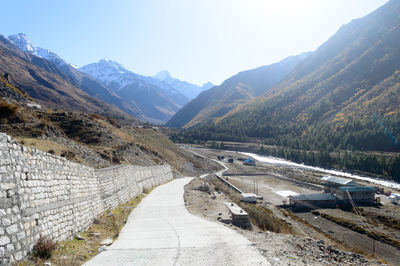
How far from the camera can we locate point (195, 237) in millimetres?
10055

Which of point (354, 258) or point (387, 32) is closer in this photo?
point (354, 258)

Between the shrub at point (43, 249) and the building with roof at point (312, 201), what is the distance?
3802cm

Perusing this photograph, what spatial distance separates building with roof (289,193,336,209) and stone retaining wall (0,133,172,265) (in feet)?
110

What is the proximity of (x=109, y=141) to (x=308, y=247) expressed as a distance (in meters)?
30.6

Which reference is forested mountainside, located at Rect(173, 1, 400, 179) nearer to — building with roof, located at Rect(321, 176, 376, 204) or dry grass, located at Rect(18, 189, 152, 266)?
building with roof, located at Rect(321, 176, 376, 204)

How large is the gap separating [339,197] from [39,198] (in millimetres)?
45534

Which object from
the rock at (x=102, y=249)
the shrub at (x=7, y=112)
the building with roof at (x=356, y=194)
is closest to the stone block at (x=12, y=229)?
the rock at (x=102, y=249)

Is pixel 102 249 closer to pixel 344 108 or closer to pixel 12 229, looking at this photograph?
pixel 12 229

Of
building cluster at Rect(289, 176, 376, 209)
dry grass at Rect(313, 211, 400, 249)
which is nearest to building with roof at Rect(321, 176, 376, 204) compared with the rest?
building cluster at Rect(289, 176, 376, 209)

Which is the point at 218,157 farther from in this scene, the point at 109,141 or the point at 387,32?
the point at 387,32

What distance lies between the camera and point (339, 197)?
41.9m

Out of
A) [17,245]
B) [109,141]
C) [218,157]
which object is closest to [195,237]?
[17,245]

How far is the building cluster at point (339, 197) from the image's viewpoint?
39406mm

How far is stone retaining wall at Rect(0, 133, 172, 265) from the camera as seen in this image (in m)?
6.34
